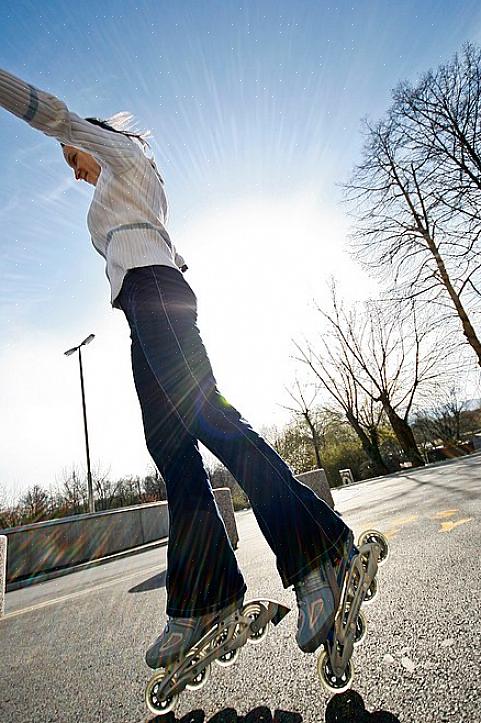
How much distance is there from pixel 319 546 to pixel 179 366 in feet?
2.20

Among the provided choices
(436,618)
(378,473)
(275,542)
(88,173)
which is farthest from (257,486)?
(378,473)

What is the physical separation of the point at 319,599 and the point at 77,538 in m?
10.5

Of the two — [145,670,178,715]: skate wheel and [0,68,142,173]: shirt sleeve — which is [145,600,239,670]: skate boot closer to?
[145,670,178,715]: skate wheel

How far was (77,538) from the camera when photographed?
389 inches

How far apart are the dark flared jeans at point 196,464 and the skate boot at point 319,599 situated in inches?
1.0

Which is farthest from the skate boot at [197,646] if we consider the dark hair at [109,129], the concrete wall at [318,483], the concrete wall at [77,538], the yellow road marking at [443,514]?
the concrete wall at [77,538]

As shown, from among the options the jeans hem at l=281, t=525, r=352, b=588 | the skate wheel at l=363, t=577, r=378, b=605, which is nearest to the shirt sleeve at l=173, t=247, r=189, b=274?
the jeans hem at l=281, t=525, r=352, b=588

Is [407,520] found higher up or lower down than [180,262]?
lower down

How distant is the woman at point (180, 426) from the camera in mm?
1063

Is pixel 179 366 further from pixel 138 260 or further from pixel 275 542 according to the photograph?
pixel 275 542

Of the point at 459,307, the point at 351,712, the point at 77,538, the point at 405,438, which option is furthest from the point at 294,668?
the point at 405,438

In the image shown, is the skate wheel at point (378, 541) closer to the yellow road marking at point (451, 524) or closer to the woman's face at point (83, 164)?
the yellow road marking at point (451, 524)

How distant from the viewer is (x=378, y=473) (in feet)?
84.5

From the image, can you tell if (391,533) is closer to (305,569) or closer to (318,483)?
(305,569)
